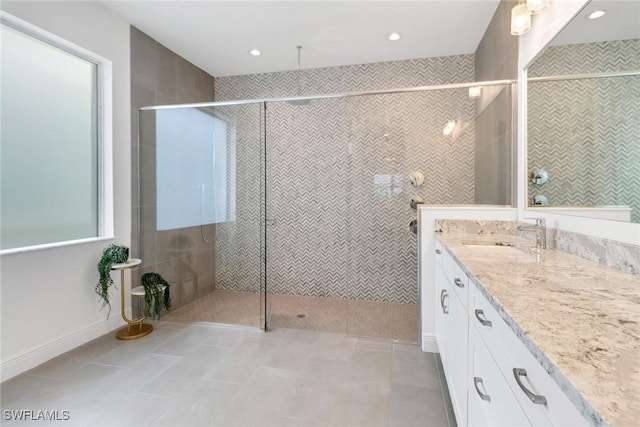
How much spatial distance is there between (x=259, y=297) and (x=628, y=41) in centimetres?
291

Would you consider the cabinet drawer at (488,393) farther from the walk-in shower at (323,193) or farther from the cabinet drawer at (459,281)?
the walk-in shower at (323,193)

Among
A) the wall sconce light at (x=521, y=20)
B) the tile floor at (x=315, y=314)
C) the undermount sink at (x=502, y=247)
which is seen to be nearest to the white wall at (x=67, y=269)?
the tile floor at (x=315, y=314)

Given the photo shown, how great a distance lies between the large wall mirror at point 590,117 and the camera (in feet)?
3.94

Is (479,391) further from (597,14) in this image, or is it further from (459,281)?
(597,14)

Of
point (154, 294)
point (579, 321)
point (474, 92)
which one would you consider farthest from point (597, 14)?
point (154, 294)

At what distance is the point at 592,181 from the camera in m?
1.44

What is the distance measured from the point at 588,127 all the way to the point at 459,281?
97 centimetres

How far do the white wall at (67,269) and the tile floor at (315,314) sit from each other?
2.51 ft

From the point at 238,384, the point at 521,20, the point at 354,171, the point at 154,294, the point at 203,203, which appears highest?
the point at 521,20

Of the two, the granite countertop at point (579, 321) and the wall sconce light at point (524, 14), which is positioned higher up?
the wall sconce light at point (524, 14)

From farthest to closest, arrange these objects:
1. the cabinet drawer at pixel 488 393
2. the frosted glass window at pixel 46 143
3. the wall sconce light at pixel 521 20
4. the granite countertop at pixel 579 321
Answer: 1. the frosted glass window at pixel 46 143
2. the wall sconce light at pixel 521 20
3. the cabinet drawer at pixel 488 393
4. the granite countertop at pixel 579 321

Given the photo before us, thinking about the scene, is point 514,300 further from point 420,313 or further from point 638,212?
point 420,313

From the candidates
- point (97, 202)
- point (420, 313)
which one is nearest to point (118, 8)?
point (97, 202)

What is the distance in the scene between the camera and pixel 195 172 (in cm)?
315
